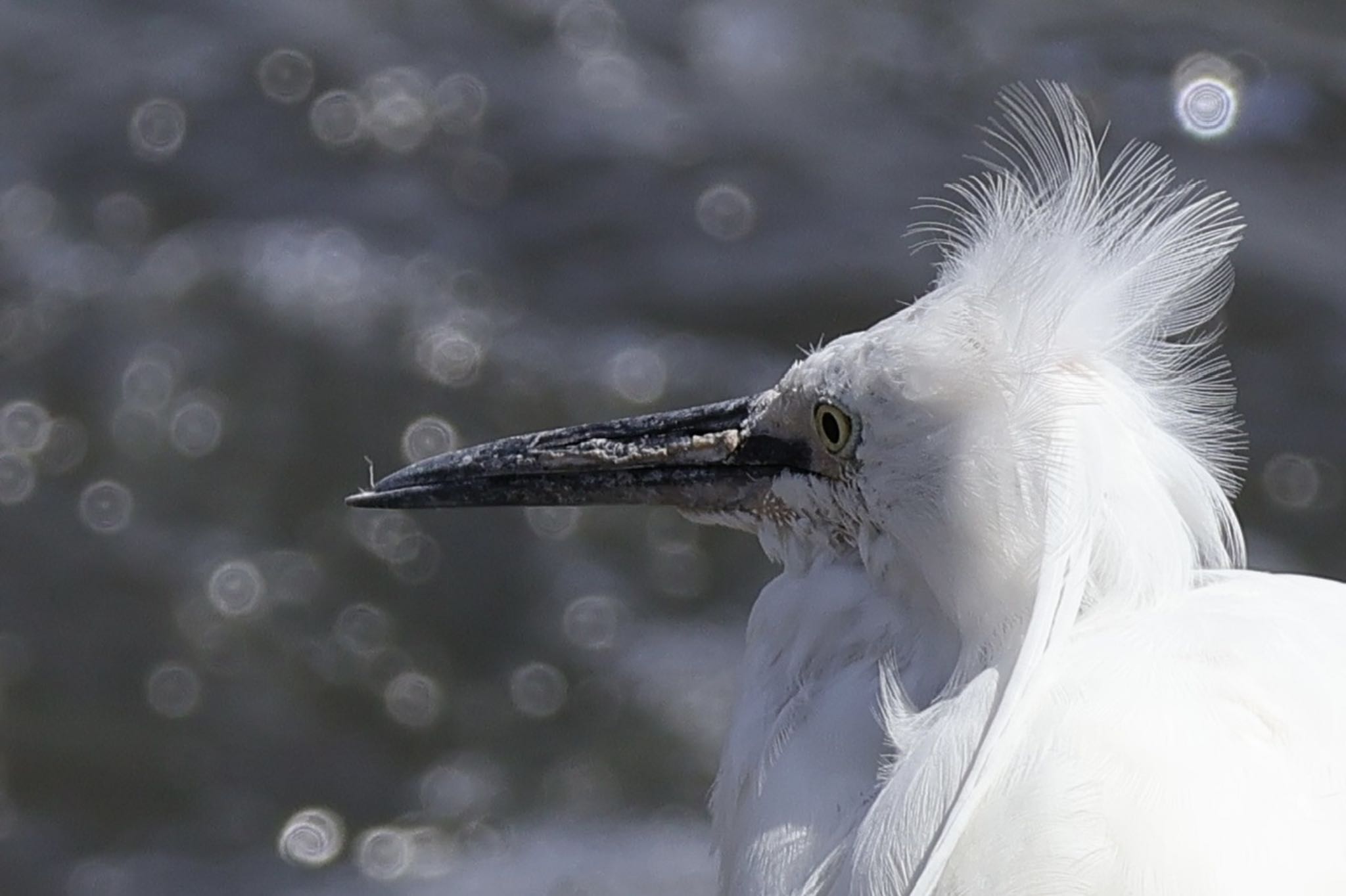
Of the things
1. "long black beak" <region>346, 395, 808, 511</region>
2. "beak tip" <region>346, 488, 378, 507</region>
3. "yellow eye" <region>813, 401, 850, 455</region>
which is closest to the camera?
"yellow eye" <region>813, 401, 850, 455</region>

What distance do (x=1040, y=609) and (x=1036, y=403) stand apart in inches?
7.3

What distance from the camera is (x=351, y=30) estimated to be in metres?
4.99

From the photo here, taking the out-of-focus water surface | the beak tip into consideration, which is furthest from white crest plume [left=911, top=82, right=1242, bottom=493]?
the out-of-focus water surface

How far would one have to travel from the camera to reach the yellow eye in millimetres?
1782

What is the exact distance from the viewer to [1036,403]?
1594 millimetres

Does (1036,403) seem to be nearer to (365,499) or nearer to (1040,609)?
(1040,609)

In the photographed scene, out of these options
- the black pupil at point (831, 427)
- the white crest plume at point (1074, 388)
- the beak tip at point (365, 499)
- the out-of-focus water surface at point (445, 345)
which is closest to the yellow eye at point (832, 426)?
the black pupil at point (831, 427)

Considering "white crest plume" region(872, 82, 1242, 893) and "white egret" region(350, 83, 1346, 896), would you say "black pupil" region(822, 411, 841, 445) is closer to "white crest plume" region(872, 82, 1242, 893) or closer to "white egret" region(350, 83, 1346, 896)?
"white egret" region(350, 83, 1346, 896)

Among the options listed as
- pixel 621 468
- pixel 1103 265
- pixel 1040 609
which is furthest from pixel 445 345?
pixel 1040 609

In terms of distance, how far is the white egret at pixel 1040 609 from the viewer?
1502 millimetres

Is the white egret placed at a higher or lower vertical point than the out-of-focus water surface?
lower

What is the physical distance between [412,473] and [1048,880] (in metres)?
1.02

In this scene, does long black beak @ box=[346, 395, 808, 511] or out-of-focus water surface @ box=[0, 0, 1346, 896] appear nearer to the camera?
long black beak @ box=[346, 395, 808, 511]

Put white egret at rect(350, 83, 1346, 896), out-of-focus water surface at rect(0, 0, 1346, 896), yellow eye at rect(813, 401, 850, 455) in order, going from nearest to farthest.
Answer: white egret at rect(350, 83, 1346, 896), yellow eye at rect(813, 401, 850, 455), out-of-focus water surface at rect(0, 0, 1346, 896)
